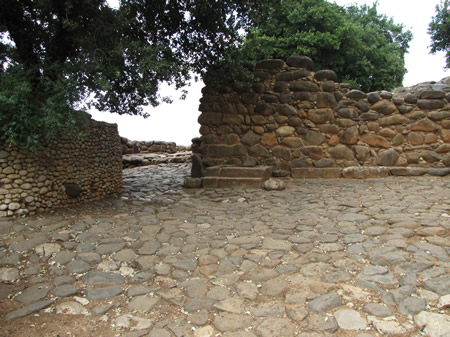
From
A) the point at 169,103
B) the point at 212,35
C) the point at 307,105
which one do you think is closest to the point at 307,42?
the point at 307,105

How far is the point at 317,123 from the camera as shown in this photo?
7.46 metres

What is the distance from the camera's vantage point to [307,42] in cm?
1231

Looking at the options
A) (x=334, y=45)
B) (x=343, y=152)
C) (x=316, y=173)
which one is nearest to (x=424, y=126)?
(x=343, y=152)

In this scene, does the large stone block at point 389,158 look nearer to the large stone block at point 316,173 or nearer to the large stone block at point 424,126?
the large stone block at point 424,126

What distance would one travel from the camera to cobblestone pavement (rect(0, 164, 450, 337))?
251cm

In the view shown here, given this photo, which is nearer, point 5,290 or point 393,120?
point 5,290

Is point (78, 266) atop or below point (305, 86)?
below

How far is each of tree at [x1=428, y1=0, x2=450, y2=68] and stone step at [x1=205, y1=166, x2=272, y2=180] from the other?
12669 mm

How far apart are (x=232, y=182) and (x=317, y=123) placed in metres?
2.32

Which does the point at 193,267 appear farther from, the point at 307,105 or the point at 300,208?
the point at 307,105

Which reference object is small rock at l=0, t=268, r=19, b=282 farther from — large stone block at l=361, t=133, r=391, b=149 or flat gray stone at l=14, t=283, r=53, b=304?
large stone block at l=361, t=133, r=391, b=149

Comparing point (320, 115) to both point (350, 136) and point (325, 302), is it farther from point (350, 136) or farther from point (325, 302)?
point (325, 302)

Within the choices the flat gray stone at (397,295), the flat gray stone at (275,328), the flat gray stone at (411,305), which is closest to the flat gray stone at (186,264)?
the flat gray stone at (275,328)

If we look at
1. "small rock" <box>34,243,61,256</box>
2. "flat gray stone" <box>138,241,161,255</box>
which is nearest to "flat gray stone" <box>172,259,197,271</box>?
"flat gray stone" <box>138,241,161,255</box>
